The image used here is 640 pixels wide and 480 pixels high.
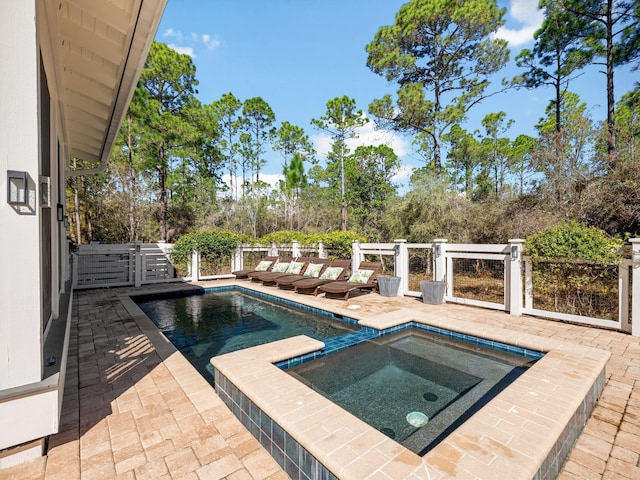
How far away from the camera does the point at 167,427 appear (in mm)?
2395

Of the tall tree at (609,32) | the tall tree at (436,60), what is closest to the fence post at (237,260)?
the tall tree at (436,60)

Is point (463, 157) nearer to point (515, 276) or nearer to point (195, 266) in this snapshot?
point (515, 276)

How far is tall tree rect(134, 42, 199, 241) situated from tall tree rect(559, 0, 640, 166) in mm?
16633

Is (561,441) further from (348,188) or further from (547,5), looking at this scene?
(348,188)

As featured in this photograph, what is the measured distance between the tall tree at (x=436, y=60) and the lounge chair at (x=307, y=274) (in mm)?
7730

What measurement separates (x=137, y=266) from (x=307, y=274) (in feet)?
18.5

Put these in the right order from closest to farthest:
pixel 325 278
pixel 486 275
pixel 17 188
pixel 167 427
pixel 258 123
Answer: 1. pixel 17 188
2. pixel 167 427
3. pixel 486 275
4. pixel 325 278
5. pixel 258 123

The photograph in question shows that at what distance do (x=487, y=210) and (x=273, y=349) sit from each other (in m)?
9.94

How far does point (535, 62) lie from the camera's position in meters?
12.9

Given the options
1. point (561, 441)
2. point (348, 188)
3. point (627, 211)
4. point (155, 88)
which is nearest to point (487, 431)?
point (561, 441)

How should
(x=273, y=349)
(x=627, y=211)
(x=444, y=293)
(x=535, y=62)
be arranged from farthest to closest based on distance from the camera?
(x=535, y=62) → (x=627, y=211) → (x=444, y=293) → (x=273, y=349)

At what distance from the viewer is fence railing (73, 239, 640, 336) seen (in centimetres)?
494

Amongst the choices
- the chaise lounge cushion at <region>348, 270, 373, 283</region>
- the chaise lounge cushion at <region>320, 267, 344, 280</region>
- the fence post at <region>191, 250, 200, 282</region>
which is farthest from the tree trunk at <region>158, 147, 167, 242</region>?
the chaise lounge cushion at <region>348, 270, 373, 283</region>

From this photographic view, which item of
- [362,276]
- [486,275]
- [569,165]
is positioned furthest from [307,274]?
[569,165]
